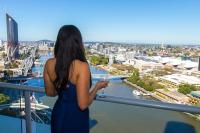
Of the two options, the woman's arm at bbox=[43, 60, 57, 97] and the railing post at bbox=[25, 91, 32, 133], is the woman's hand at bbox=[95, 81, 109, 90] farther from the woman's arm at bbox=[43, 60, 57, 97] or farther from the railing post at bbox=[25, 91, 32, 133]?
the railing post at bbox=[25, 91, 32, 133]

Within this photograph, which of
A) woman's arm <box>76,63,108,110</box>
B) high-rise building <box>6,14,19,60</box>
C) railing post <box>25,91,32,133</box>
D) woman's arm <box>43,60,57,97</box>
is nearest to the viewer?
woman's arm <box>76,63,108,110</box>

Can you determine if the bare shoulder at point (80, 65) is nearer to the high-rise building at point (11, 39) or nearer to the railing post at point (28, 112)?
the railing post at point (28, 112)

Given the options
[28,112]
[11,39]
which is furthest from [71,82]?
[11,39]

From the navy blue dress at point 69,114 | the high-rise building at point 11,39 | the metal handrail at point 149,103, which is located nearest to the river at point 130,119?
the metal handrail at point 149,103

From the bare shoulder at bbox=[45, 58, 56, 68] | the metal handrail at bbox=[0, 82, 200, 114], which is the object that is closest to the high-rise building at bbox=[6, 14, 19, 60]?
the metal handrail at bbox=[0, 82, 200, 114]

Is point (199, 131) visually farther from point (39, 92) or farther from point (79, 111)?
point (39, 92)

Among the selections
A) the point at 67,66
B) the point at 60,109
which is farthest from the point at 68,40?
the point at 60,109
